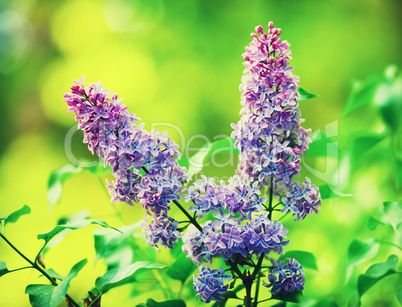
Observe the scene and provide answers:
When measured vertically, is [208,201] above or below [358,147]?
below

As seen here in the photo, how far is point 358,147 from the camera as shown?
1.07 m

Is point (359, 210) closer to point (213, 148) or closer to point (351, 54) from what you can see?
point (213, 148)

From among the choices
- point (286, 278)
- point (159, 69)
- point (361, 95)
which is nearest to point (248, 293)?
point (286, 278)

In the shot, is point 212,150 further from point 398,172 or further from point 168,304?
point 398,172

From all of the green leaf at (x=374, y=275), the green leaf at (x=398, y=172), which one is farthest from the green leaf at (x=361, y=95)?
the green leaf at (x=374, y=275)

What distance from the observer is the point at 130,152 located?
25.5 inches

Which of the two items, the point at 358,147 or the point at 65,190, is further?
the point at 65,190

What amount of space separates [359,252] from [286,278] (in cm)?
20

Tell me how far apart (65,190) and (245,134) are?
2895 mm

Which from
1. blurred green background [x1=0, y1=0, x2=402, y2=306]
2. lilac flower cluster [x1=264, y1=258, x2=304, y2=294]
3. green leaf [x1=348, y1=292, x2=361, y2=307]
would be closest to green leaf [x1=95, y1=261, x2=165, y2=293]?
lilac flower cluster [x1=264, y1=258, x2=304, y2=294]

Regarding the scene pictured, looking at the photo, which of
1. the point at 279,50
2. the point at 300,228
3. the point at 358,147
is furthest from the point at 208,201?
the point at 300,228

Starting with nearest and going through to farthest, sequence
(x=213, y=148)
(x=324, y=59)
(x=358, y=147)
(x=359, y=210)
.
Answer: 1. (x=213, y=148)
2. (x=358, y=147)
3. (x=359, y=210)
4. (x=324, y=59)

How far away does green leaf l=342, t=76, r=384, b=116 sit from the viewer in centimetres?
109

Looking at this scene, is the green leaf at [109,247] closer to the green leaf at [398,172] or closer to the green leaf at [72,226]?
the green leaf at [72,226]
